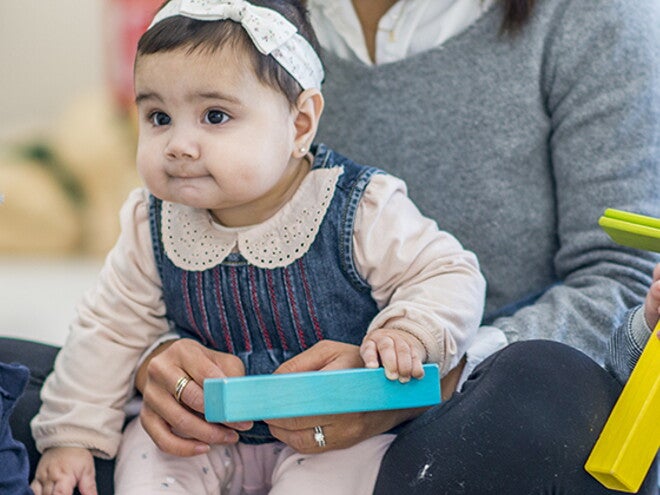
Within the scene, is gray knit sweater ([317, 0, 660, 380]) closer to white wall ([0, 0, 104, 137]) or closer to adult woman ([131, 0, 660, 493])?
adult woman ([131, 0, 660, 493])

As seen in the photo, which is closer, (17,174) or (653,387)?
(653,387)

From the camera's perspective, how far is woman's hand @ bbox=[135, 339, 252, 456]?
3.41 ft

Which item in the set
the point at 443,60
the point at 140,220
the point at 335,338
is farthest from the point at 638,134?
the point at 140,220

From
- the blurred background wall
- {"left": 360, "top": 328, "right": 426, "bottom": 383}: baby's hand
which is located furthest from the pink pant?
the blurred background wall

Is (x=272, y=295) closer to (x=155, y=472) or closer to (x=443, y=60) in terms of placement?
(x=155, y=472)

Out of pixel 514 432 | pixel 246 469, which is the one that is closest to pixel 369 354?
pixel 514 432

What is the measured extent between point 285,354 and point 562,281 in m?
0.37

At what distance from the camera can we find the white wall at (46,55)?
3.42 meters

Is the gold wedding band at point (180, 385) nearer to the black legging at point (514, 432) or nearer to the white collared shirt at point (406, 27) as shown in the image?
the black legging at point (514, 432)

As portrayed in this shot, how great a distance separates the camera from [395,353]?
38.0 inches

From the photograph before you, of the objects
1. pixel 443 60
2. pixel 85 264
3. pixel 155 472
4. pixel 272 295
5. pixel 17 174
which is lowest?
pixel 85 264

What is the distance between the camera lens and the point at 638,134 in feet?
4.09

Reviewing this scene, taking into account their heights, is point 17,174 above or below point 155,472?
below

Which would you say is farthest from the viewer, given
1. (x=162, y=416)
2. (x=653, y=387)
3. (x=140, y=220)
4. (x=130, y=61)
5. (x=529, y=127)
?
(x=130, y=61)
